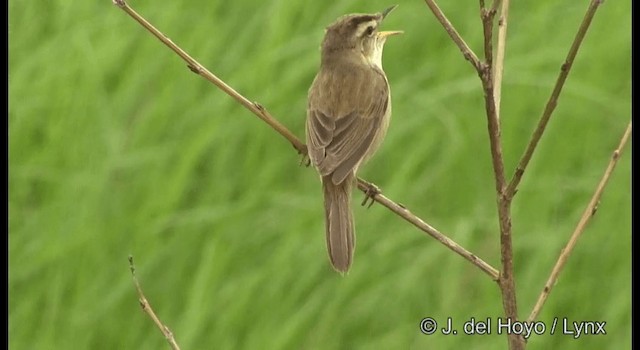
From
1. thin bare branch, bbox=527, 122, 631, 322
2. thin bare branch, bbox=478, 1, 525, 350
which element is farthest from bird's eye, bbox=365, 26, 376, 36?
thin bare branch, bbox=478, 1, 525, 350

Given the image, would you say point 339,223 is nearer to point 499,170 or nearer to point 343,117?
point 343,117

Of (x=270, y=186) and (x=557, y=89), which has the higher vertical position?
(x=270, y=186)

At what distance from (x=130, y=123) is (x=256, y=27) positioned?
2.70 feet

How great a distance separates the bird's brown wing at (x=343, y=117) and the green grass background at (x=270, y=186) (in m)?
1.03

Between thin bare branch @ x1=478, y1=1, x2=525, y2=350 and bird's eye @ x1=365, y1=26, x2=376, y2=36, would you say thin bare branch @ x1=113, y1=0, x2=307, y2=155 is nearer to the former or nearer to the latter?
thin bare branch @ x1=478, y1=1, x2=525, y2=350

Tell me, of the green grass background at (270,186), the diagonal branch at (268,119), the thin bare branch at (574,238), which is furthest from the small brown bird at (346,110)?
the green grass background at (270,186)

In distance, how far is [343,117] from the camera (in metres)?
4.10

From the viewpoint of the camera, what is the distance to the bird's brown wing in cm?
387

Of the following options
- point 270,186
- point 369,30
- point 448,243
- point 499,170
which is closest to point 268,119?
point 448,243

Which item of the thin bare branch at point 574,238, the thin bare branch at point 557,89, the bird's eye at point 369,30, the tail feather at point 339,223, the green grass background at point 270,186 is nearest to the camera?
the thin bare branch at point 557,89

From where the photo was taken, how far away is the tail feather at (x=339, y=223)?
3.07 metres

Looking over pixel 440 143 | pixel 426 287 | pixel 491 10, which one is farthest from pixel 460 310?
pixel 491 10

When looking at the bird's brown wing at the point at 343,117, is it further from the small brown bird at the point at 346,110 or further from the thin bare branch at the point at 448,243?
the thin bare branch at the point at 448,243

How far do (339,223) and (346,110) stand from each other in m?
0.71
